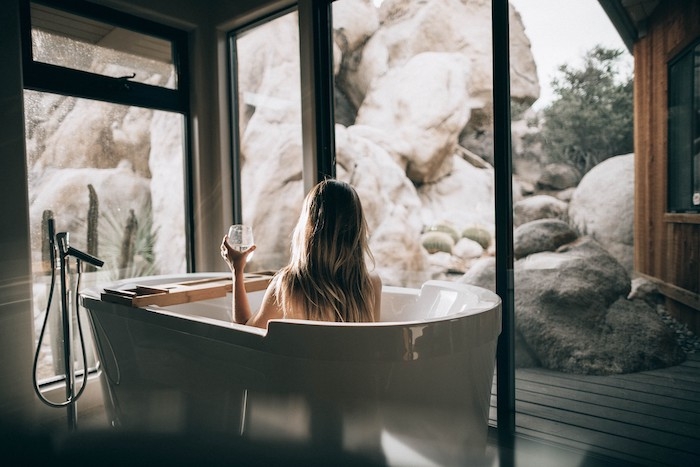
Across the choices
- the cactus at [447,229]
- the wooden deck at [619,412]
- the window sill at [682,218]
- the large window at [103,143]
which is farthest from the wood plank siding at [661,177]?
the large window at [103,143]

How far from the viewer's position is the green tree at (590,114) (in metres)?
1.78

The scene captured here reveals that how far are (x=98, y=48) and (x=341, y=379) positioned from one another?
94.1 inches

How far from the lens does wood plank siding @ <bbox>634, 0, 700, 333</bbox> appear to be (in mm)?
1642

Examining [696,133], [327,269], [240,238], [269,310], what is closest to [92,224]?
[240,238]

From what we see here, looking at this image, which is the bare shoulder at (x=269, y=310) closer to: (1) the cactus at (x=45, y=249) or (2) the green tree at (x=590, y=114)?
(2) the green tree at (x=590, y=114)

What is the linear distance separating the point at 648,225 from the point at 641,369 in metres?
0.53

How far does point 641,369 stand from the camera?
1.83 m

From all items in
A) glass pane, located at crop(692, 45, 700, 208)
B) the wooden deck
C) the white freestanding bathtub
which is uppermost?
glass pane, located at crop(692, 45, 700, 208)

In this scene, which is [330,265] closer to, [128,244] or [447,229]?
[447,229]

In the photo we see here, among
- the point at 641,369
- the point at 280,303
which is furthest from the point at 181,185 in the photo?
the point at 641,369

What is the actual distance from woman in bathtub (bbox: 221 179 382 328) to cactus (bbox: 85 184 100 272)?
5.15 ft

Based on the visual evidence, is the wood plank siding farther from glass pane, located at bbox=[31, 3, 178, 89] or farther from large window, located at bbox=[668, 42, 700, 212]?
glass pane, located at bbox=[31, 3, 178, 89]

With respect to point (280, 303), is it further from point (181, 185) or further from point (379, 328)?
point (181, 185)

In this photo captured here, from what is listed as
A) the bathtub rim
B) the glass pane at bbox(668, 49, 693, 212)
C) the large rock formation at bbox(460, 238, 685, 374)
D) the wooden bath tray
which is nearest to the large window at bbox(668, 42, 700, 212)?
the glass pane at bbox(668, 49, 693, 212)
